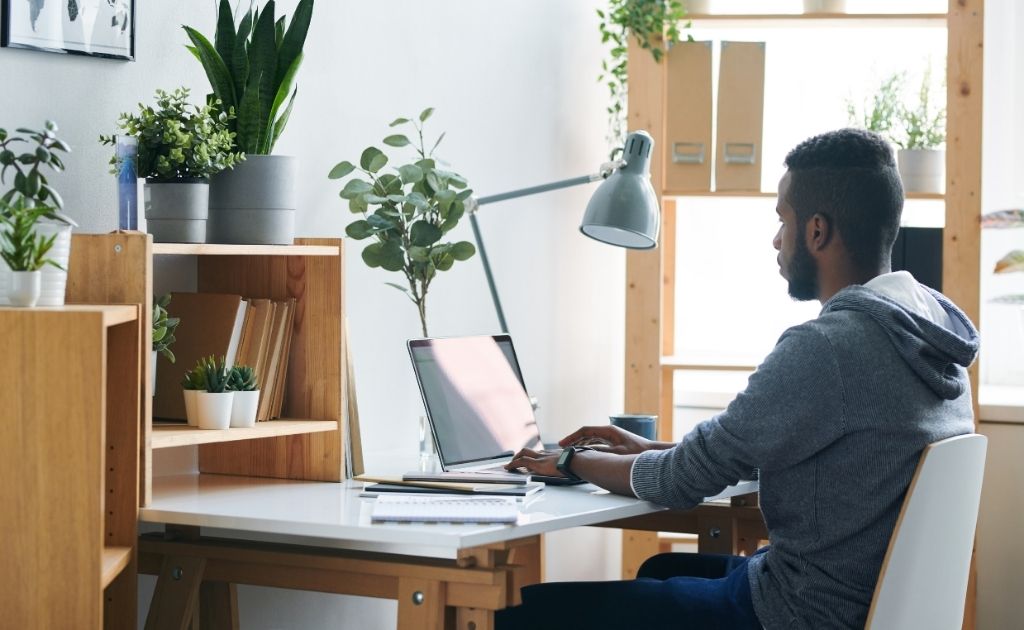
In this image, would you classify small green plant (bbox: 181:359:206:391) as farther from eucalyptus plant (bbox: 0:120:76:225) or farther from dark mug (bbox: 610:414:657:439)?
dark mug (bbox: 610:414:657:439)

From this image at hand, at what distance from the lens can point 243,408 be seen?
2.01 meters

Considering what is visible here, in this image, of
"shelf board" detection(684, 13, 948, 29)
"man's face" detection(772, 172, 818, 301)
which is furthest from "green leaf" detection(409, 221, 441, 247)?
"shelf board" detection(684, 13, 948, 29)

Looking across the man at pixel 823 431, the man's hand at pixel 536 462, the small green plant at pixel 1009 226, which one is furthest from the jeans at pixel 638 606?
the small green plant at pixel 1009 226

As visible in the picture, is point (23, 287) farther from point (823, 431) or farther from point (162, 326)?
point (823, 431)

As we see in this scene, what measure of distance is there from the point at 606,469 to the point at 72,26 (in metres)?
1.12

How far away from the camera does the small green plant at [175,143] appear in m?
1.88

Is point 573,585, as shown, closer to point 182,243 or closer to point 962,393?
point 962,393

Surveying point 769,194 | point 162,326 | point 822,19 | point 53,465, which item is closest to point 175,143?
point 162,326

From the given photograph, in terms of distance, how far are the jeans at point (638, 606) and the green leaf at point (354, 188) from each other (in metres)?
0.85

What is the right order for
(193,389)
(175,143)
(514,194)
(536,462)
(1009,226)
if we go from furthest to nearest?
(1009,226)
(514,194)
(536,462)
(193,389)
(175,143)

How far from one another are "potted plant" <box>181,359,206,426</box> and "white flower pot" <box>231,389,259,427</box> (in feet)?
0.19

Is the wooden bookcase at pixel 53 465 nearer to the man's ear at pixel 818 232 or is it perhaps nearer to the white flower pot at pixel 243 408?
the white flower pot at pixel 243 408

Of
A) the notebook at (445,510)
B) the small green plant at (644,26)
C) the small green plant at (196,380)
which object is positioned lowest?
the notebook at (445,510)

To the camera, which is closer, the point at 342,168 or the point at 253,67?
the point at 253,67
